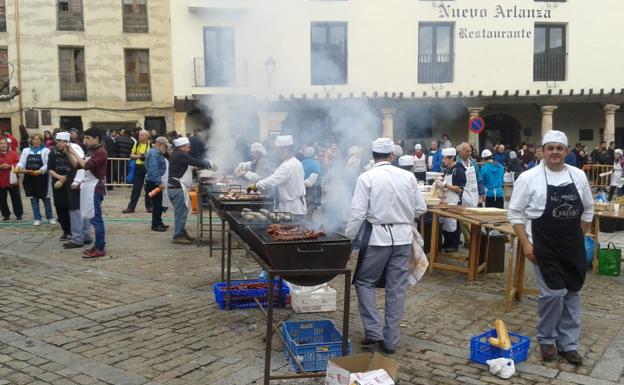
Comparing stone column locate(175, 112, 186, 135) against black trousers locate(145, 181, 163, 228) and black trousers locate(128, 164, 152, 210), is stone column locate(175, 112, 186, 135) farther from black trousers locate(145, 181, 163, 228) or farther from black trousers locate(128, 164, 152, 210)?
black trousers locate(145, 181, 163, 228)

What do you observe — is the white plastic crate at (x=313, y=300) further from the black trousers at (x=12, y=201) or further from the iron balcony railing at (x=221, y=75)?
the iron balcony railing at (x=221, y=75)

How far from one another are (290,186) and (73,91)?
1937 centimetres

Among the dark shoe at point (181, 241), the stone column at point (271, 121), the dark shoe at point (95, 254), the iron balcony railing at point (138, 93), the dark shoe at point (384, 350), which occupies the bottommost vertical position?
the dark shoe at point (384, 350)

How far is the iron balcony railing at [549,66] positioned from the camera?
22.1 m

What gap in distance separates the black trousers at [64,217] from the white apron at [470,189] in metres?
6.39

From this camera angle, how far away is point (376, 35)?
21031 millimetres

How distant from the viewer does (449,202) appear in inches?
314

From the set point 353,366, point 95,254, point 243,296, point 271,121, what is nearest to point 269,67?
point 271,121

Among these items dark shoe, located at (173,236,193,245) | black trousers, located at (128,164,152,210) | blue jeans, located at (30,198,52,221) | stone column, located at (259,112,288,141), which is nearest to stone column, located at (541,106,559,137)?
stone column, located at (259,112,288,141)

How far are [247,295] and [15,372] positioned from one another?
2.26 m

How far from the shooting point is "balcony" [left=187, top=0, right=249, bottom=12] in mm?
15453

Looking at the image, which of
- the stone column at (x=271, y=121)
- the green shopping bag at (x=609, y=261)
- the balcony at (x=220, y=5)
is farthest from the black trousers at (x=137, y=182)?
the green shopping bag at (x=609, y=261)

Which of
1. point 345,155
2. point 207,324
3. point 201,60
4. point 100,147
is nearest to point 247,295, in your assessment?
point 207,324

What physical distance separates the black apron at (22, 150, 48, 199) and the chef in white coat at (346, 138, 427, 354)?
7.90m
